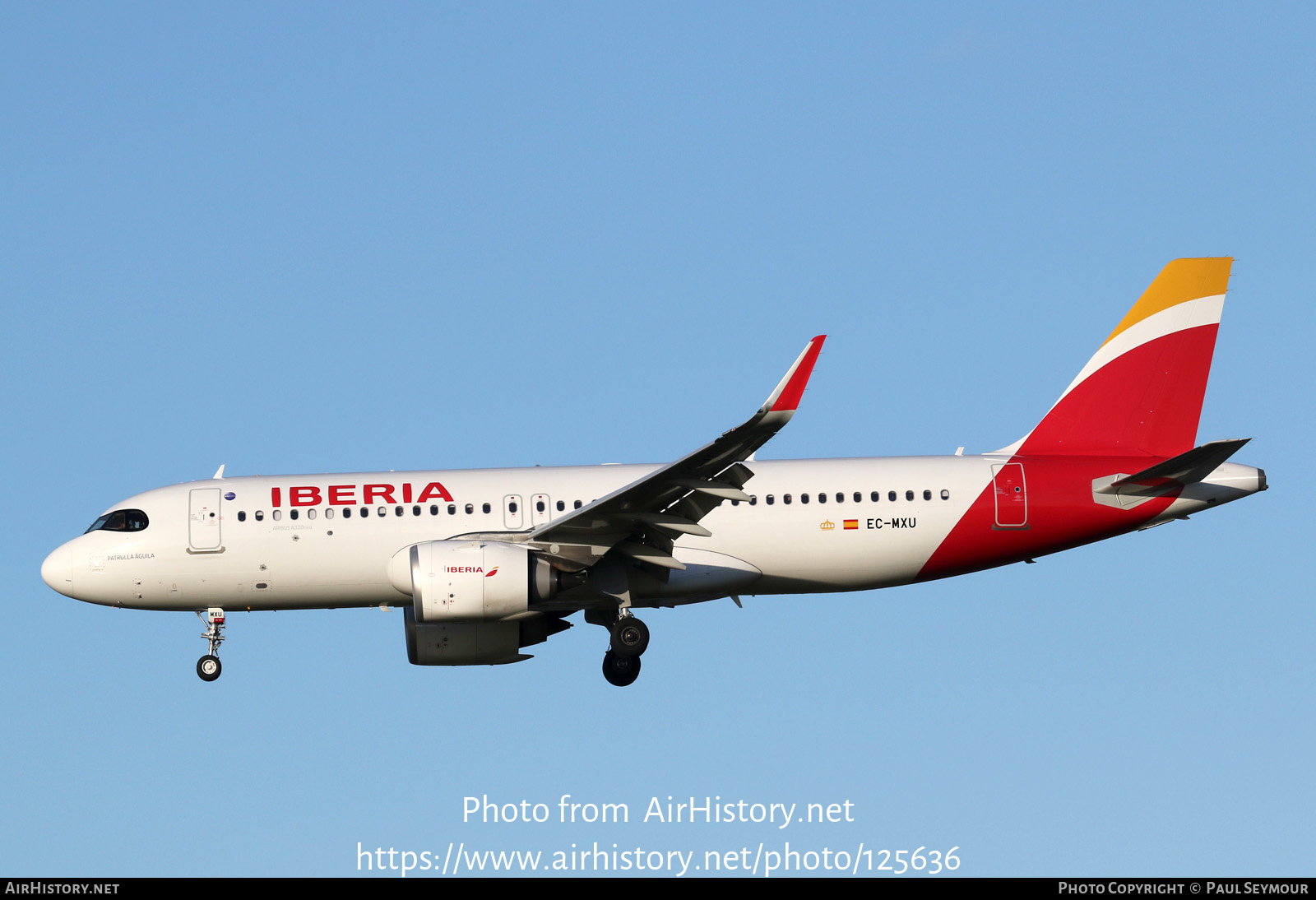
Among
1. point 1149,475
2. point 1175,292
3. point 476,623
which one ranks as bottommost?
point 476,623

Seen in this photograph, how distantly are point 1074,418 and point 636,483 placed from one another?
9023mm

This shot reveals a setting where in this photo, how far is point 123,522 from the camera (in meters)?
27.4

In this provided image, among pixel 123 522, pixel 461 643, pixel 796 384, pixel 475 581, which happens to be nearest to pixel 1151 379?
pixel 796 384

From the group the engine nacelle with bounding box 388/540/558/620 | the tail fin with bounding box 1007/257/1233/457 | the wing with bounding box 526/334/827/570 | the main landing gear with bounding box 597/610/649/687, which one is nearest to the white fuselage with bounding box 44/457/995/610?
the main landing gear with bounding box 597/610/649/687

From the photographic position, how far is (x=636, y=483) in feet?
77.7

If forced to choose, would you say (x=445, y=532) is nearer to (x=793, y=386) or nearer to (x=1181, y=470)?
(x=793, y=386)

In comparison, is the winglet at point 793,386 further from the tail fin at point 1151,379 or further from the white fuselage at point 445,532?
the tail fin at point 1151,379

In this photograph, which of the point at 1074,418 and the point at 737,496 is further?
the point at 1074,418

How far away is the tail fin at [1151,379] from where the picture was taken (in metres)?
27.9

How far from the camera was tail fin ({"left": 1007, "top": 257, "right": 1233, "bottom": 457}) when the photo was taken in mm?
27938

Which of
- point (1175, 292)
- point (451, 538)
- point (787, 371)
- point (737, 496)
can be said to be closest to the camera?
point (787, 371)

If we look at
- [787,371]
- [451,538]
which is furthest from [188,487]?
[787,371]

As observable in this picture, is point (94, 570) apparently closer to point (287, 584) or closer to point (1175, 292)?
point (287, 584)

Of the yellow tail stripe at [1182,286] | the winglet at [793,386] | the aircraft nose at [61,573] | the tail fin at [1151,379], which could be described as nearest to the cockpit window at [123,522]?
the aircraft nose at [61,573]
